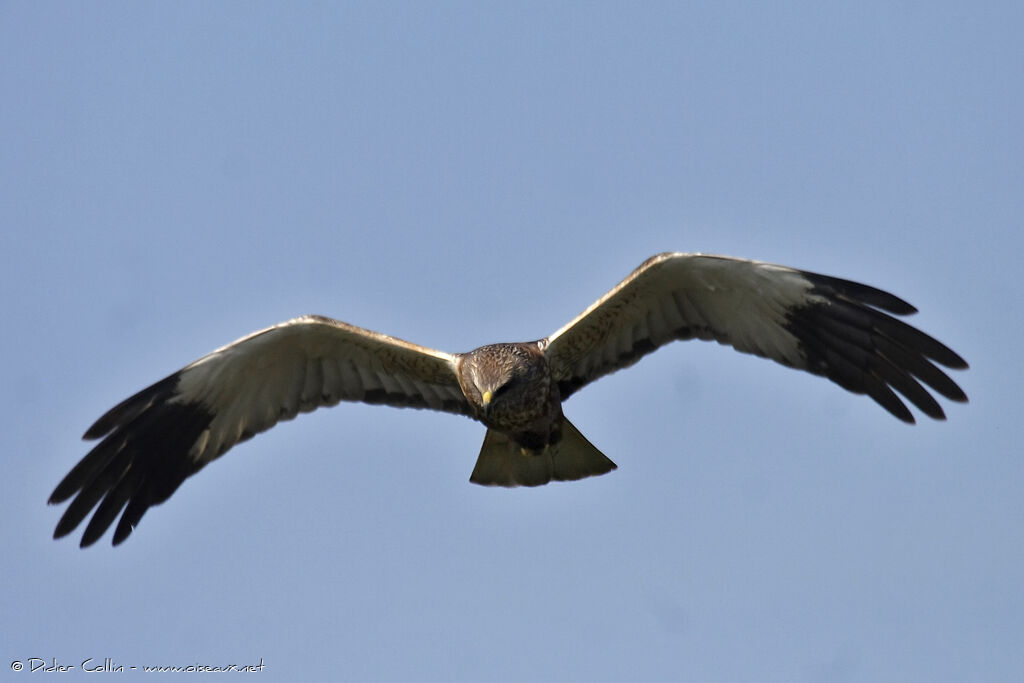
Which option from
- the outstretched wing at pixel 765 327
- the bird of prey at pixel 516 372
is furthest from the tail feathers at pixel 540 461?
the outstretched wing at pixel 765 327

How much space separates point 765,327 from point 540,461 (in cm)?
226

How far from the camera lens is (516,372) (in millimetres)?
10961

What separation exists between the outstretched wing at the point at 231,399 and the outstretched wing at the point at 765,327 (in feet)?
4.57

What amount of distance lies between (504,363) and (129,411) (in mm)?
3382

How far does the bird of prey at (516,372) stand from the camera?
36.1 ft

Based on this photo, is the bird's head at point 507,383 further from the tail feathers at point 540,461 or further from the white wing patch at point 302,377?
the white wing patch at point 302,377

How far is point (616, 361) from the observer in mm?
11992

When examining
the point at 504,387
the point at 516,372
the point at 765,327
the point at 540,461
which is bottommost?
the point at 540,461

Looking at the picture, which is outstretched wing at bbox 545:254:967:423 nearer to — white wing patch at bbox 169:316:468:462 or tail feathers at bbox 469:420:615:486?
tail feathers at bbox 469:420:615:486

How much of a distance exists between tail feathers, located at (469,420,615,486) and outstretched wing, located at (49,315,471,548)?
65 cm

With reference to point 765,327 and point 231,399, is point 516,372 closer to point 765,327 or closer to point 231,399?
point 765,327

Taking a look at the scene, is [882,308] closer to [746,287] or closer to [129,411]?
[746,287]

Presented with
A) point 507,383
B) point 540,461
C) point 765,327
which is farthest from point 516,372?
point 765,327

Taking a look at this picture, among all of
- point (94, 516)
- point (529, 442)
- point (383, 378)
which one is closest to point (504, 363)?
point (529, 442)
